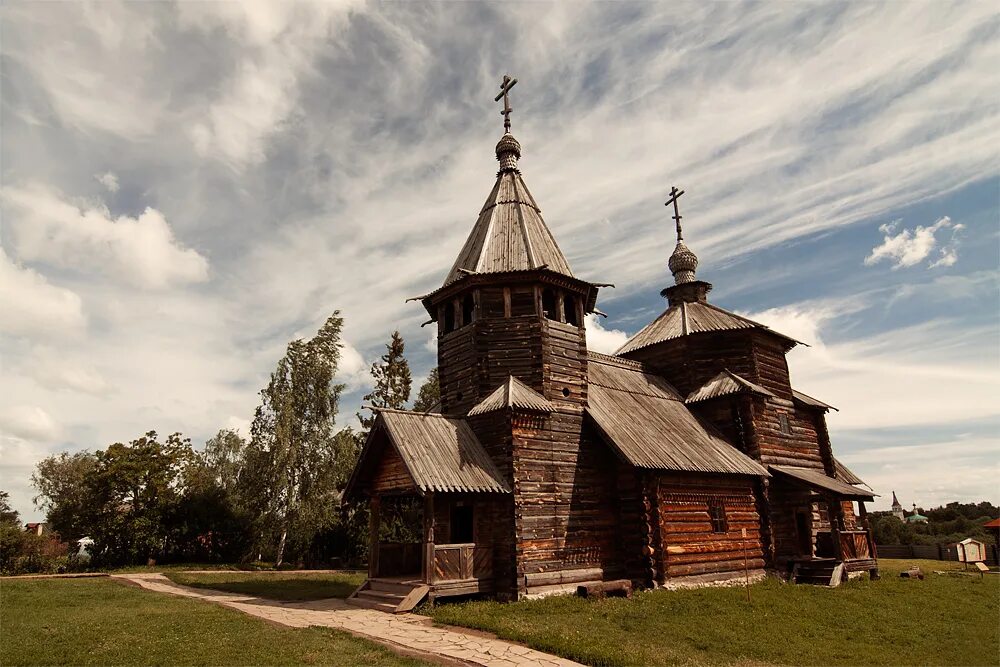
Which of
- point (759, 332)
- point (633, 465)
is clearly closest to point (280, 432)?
point (633, 465)

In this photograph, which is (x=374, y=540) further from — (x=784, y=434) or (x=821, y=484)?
(x=784, y=434)

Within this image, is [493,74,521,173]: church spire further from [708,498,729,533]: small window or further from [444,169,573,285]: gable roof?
[708,498,729,533]: small window

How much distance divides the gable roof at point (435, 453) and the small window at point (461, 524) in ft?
6.53

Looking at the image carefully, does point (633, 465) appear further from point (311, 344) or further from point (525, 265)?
point (311, 344)

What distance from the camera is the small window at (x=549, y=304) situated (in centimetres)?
1950

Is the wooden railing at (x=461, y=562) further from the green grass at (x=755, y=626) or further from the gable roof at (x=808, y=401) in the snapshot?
the gable roof at (x=808, y=401)

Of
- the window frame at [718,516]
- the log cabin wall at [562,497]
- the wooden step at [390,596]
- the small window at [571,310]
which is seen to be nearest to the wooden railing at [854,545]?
the window frame at [718,516]

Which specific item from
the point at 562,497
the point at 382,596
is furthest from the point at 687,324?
the point at 382,596

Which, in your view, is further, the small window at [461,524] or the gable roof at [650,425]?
the gable roof at [650,425]

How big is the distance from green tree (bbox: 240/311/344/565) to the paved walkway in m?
12.7

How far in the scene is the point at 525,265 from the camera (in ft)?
63.2

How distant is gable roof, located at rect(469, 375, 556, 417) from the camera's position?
16.9 m

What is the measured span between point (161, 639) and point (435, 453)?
735 centimetres

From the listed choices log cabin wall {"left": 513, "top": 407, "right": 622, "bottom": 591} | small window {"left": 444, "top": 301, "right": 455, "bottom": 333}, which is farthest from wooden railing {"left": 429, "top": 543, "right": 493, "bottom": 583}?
small window {"left": 444, "top": 301, "right": 455, "bottom": 333}
